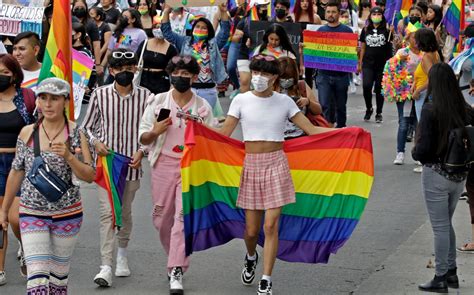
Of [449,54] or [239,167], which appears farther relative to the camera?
[449,54]

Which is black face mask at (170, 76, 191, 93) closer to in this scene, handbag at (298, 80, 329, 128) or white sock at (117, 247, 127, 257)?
handbag at (298, 80, 329, 128)

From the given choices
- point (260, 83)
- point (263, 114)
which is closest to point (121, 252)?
point (263, 114)

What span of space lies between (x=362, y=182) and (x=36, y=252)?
109 inches

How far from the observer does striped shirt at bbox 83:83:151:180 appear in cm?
878

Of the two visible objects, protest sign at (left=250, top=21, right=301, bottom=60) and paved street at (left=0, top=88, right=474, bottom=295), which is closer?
paved street at (left=0, top=88, right=474, bottom=295)

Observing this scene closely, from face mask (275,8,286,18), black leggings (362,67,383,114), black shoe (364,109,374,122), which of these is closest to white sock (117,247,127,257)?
face mask (275,8,286,18)

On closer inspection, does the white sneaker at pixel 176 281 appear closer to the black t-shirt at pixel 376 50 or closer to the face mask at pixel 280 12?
the face mask at pixel 280 12

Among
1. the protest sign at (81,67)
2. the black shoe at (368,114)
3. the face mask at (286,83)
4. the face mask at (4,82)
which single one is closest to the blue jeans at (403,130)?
the black shoe at (368,114)

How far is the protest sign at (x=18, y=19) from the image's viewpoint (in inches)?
522

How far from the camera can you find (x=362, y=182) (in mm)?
8680

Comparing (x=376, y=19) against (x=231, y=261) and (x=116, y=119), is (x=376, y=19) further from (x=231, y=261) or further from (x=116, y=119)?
(x=116, y=119)

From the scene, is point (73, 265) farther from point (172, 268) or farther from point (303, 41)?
point (303, 41)

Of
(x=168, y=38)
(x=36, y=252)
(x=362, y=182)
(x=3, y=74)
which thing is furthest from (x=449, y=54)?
(x=36, y=252)

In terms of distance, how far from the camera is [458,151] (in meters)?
7.90
